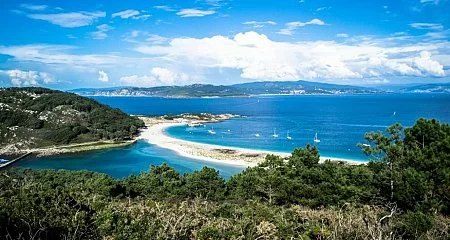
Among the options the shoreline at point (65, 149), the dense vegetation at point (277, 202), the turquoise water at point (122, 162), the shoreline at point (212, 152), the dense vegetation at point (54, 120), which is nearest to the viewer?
the dense vegetation at point (277, 202)

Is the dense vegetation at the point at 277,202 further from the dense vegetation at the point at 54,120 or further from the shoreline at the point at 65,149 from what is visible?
the dense vegetation at the point at 54,120

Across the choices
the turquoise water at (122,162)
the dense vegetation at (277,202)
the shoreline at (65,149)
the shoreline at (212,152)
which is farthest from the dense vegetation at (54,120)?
the dense vegetation at (277,202)

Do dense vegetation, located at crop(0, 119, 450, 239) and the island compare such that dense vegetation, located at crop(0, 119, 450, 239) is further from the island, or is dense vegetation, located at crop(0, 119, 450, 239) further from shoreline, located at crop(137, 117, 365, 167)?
the island

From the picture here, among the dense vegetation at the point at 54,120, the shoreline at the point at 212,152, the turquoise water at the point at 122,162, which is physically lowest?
the turquoise water at the point at 122,162

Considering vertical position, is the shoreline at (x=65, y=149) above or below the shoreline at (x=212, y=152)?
below

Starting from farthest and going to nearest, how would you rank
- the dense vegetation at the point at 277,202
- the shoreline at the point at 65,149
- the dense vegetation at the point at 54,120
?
the dense vegetation at the point at 54,120
the shoreline at the point at 65,149
the dense vegetation at the point at 277,202

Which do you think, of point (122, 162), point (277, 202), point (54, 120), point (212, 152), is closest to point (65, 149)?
point (122, 162)

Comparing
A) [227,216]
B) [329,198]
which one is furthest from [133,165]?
[227,216]
